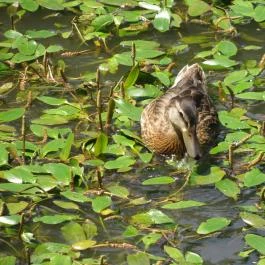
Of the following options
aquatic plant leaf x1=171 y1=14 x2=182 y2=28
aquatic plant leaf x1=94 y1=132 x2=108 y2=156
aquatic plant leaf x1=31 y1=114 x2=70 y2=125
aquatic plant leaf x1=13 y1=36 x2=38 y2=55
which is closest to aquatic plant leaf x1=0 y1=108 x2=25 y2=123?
aquatic plant leaf x1=31 y1=114 x2=70 y2=125

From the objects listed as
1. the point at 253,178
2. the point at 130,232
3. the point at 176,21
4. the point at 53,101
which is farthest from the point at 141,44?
the point at 130,232

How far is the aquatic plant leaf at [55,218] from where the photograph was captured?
5.39 metres

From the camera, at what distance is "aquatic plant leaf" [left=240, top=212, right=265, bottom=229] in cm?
540

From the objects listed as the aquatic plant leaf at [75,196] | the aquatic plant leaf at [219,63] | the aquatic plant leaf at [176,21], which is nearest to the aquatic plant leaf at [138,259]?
the aquatic plant leaf at [75,196]

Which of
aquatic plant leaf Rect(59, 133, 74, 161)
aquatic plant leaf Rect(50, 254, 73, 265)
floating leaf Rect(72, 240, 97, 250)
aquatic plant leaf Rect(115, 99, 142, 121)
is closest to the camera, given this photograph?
aquatic plant leaf Rect(50, 254, 73, 265)

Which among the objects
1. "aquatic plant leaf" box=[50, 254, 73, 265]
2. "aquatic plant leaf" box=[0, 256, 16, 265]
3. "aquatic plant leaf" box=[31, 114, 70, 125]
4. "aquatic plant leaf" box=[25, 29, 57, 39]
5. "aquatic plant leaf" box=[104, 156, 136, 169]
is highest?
"aquatic plant leaf" box=[50, 254, 73, 265]

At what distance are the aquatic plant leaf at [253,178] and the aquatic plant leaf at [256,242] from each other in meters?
0.56

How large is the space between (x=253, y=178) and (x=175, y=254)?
3.12ft

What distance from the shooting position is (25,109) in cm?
684

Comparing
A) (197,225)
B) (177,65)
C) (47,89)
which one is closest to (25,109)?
(47,89)

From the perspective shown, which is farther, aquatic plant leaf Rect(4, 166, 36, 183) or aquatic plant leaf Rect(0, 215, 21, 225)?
aquatic plant leaf Rect(4, 166, 36, 183)

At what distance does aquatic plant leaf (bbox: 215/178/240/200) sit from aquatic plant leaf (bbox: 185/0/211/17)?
2622 mm

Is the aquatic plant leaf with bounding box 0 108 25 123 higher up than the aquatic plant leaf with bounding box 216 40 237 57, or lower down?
lower down

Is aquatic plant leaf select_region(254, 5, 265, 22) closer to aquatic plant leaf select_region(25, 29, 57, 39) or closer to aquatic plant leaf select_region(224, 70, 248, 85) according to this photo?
aquatic plant leaf select_region(224, 70, 248, 85)
